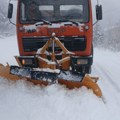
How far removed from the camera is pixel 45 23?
8.71 metres

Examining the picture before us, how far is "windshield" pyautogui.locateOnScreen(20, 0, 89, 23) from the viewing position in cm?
882

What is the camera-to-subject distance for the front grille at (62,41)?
8797mm

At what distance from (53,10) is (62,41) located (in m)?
0.81

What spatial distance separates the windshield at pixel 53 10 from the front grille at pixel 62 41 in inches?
17.6

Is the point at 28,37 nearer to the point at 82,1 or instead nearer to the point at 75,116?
the point at 82,1

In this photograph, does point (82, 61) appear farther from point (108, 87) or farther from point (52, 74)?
point (52, 74)

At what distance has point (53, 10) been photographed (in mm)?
8898

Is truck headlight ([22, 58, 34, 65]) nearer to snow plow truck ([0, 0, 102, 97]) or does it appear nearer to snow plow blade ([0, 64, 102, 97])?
snow plow truck ([0, 0, 102, 97])

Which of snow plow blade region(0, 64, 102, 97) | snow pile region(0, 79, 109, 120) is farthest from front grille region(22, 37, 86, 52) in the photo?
snow pile region(0, 79, 109, 120)

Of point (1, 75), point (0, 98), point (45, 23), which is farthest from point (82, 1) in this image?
point (0, 98)

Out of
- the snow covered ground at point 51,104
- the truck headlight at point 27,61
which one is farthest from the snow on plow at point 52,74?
the truck headlight at point 27,61

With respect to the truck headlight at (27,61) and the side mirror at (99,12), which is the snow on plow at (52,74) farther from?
the side mirror at (99,12)

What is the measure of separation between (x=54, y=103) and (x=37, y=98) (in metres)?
0.44

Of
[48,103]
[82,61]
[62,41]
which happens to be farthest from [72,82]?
[62,41]
